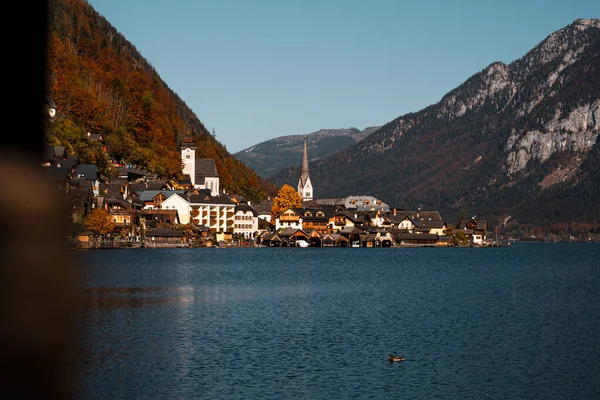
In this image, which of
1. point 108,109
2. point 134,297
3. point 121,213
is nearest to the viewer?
point 134,297

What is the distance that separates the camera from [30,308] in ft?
111

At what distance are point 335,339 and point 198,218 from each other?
350 ft

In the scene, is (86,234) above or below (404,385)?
above

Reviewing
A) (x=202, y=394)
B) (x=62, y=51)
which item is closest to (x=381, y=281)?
(x=202, y=394)

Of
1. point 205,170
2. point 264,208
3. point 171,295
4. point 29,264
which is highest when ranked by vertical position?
point 205,170

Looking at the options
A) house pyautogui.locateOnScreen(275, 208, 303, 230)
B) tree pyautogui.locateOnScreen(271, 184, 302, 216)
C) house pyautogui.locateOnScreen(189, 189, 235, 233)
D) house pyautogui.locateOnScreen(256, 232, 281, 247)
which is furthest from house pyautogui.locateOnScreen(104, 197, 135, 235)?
tree pyautogui.locateOnScreen(271, 184, 302, 216)

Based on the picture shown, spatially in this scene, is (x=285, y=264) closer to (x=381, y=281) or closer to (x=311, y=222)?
(x=381, y=281)

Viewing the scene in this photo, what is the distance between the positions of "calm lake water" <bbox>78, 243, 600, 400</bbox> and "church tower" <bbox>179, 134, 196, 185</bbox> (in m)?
99.2

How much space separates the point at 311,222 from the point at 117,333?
119 meters

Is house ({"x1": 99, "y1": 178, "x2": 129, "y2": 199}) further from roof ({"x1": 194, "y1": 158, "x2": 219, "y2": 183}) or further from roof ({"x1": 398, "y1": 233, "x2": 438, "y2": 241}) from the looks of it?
roof ({"x1": 398, "y1": 233, "x2": 438, "y2": 241})

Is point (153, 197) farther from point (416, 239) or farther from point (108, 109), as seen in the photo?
point (416, 239)

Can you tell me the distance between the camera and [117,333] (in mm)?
32062

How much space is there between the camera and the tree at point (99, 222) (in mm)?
103938

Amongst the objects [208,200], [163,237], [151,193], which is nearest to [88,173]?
[163,237]
